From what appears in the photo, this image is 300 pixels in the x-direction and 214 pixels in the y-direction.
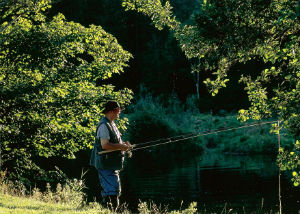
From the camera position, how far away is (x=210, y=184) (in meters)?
18.3

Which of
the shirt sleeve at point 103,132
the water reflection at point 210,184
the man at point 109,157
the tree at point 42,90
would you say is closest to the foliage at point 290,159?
the man at point 109,157

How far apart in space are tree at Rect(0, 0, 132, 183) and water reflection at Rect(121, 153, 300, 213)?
3.85 m

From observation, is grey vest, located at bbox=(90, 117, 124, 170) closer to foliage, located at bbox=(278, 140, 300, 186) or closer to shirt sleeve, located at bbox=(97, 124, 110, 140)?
shirt sleeve, located at bbox=(97, 124, 110, 140)

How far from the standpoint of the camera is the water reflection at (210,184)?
14.8 meters

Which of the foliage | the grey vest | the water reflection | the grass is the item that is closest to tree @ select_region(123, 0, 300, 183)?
the foliage

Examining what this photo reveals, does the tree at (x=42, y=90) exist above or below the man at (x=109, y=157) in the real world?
above

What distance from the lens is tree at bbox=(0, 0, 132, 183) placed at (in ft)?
41.1

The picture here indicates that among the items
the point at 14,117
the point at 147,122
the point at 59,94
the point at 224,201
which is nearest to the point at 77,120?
the point at 59,94

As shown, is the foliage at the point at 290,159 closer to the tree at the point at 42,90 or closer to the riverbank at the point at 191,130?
the tree at the point at 42,90

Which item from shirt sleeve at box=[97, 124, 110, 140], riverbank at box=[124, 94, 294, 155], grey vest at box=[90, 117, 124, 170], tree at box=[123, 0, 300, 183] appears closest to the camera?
shirt sleeve at box=[97, 124, 110, 140]

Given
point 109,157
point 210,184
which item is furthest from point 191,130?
point 109,157

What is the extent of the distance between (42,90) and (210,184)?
9006 mm

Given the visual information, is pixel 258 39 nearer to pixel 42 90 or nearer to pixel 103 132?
pixel 103 132

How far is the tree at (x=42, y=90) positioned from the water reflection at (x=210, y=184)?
3845mm
